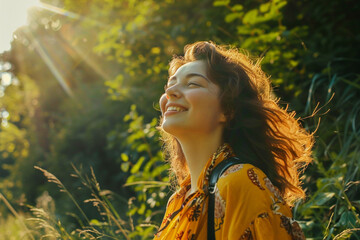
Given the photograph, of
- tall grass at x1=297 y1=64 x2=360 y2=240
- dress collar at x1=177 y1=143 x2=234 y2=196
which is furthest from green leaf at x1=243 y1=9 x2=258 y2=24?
→ dress collar at x1=177 y1=143 x2=234 y2=196

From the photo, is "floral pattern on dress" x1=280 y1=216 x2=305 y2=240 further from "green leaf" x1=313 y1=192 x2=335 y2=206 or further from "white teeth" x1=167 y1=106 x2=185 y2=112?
"green leaf" x1=313 y1=192 x2=335 y2=206

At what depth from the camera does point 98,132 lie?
8758 millimetres

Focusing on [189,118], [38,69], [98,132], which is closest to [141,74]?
[189,118]

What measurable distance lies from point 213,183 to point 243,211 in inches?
8.6

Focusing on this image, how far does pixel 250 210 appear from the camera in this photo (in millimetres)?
1172

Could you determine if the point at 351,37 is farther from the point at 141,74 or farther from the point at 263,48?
the point at 141,74

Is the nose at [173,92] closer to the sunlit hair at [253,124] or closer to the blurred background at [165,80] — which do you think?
Result: the sunlit hair at [253,124]

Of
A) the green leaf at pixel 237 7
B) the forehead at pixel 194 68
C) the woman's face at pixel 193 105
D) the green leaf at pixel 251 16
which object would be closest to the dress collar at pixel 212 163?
the woman's face at pixel 193 105

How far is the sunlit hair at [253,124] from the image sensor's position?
1596 mm

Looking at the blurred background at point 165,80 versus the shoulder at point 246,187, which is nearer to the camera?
the shoulder at point 246,187

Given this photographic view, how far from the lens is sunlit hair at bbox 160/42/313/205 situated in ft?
5.24

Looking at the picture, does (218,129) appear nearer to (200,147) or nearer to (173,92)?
(200,147)

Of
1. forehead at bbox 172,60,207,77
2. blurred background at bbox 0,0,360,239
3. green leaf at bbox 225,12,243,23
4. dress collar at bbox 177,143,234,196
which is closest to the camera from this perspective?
dress collar at bbox 177,143,234,196

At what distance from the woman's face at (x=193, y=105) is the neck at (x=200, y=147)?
34mm
